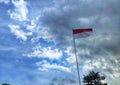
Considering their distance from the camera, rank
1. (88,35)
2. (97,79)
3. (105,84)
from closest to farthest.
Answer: (88,35) < (105,84) < (97,79)

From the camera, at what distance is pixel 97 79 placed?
13438 centimetres

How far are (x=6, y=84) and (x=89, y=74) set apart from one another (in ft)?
118

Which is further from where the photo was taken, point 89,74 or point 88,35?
point 89,74

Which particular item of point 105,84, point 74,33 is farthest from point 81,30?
point 105,84

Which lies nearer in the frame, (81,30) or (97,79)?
(81,30)

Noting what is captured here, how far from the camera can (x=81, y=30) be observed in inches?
1868

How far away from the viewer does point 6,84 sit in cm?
12612

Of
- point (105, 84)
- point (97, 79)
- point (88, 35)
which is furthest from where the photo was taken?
point (97, 79)

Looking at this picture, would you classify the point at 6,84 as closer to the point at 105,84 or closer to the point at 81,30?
the point at 105,84

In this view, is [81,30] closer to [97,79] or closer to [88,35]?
[88,35]

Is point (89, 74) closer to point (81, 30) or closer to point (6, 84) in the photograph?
point (6, 84)

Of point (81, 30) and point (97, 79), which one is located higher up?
point (97, 79)

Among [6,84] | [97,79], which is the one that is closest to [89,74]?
[97,79]

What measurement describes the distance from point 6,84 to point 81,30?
84704mm
